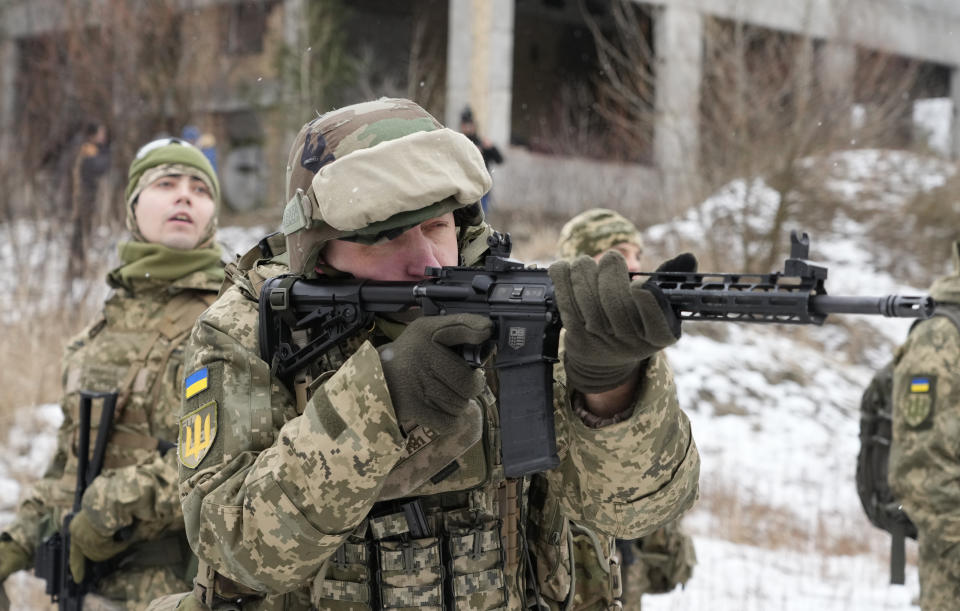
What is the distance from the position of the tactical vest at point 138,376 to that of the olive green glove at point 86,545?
0.31 feet

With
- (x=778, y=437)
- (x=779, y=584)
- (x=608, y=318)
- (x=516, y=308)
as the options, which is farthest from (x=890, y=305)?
(x=778, y=437)

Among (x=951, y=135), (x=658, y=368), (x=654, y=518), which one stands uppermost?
(x=951, y=135)

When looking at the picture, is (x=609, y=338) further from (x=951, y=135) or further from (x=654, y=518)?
(x=951, y=135)

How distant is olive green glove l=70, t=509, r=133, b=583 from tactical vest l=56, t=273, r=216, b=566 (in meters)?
0.10

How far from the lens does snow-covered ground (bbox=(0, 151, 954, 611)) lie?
6695 mm

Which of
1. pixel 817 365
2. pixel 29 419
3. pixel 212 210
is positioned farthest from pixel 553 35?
pixel 212 210

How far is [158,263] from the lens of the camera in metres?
3.88

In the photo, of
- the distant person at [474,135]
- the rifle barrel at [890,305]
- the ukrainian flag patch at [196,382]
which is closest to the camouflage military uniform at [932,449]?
the rifle barrel at [890,305]

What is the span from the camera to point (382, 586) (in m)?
2.16

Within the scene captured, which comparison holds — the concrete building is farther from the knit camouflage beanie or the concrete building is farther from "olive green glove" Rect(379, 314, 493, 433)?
"olive green glove" Rect(379, 314, 493, 433)

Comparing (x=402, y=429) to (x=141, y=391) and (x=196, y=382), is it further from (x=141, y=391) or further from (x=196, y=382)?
(x=141, y=391)

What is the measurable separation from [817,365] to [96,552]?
929cm

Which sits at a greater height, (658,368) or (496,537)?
(658,368)

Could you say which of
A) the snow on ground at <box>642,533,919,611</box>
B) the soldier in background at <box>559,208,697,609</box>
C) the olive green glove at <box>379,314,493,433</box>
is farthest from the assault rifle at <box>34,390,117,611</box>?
the snow on ground at <box>642,533,919,611</box>
